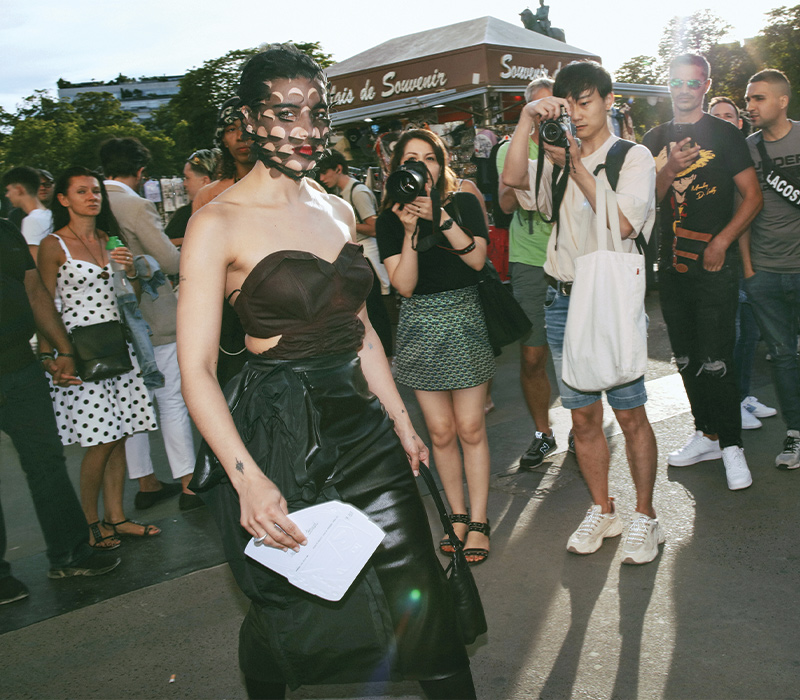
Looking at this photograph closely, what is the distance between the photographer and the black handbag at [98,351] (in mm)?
4254

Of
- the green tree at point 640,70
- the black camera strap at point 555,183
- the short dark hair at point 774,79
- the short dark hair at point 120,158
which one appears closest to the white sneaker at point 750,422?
the short dark hair at point 774,79

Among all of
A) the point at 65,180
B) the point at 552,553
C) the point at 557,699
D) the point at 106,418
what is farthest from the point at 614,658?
the point at 65,180

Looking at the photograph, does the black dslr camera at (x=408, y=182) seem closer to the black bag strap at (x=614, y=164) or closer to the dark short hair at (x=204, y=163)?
the black bag strap at (x=614, y=164)

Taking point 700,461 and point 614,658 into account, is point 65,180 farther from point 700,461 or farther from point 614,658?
point 700,461

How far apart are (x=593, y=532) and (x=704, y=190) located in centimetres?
206

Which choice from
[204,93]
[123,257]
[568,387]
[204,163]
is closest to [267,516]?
[568,387]

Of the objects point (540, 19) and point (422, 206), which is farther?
point (540, 19)

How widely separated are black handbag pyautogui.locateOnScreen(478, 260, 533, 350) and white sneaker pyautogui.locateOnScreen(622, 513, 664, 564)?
1.05m

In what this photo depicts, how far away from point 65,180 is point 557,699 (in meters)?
3.57

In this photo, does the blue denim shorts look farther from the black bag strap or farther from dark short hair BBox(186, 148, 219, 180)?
dark short hair BBox(186, 148, 219, 180)

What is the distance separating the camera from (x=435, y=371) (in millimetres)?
3883

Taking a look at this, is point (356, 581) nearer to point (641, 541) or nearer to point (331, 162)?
point (641, 541)

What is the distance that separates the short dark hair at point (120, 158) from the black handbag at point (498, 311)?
2538 mm

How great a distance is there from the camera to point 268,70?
211 cm
